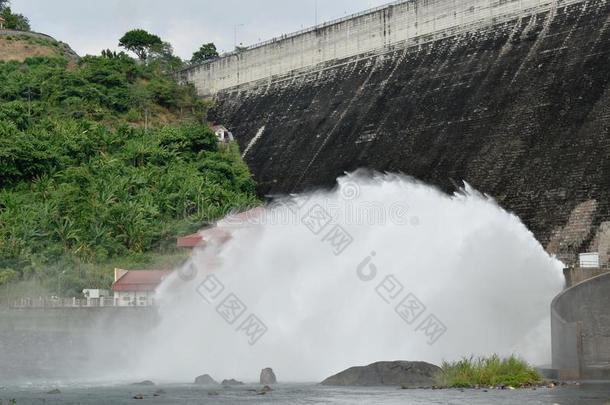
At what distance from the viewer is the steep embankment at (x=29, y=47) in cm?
7706

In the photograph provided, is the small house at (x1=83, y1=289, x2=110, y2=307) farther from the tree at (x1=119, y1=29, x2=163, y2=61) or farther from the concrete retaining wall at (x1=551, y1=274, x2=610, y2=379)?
the tree at (x1=119, y1=29, x2=163, y2=61)

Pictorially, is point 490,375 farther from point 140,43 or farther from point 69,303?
point 140,43

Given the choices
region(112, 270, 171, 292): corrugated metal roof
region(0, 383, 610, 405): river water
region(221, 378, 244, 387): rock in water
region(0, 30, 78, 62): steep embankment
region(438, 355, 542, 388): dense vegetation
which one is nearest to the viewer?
region(0, 383, 610, 405): river water

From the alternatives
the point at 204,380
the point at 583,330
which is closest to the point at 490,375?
the point at 583,330

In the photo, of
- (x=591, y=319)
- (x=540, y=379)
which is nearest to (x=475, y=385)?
(x=540, y=379)

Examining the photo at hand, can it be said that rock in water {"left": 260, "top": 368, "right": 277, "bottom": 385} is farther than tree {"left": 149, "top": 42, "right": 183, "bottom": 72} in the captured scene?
No

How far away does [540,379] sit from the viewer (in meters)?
26.8

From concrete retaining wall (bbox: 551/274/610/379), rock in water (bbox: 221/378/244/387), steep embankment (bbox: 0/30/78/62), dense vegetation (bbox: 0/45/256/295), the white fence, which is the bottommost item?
rock in water (bbox: 221/378/244/387)

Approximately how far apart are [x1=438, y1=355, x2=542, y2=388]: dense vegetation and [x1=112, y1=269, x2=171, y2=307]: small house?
58.2 feet

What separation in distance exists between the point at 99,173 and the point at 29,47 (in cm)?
2577

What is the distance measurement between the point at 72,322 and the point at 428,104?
2128 centimetres

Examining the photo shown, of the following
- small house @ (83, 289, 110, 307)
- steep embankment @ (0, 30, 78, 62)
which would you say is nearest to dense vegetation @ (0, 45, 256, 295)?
small house @ (83, 289, 110, 307)

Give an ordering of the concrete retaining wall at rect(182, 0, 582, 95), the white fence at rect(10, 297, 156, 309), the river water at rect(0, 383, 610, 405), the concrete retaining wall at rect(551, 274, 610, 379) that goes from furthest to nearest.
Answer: the concrete retaining wall at rect(182, 0, 582, 95) → the white fence at rect(10, 297, 156, 309) → the concrete retaining wall at rect(551, 274, 610, 379) → the river water at rect(0, 383, 610, 405)

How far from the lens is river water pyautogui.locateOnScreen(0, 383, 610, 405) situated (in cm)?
2341
